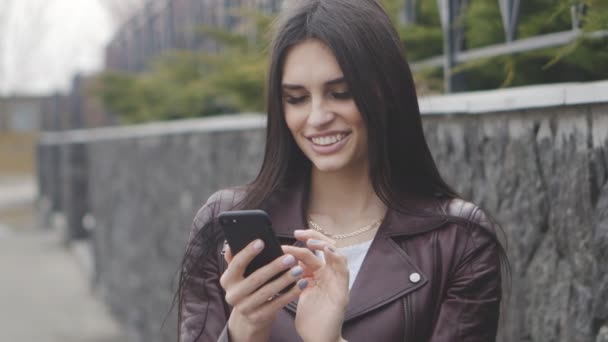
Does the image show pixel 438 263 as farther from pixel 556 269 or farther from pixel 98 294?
pixel 98 294

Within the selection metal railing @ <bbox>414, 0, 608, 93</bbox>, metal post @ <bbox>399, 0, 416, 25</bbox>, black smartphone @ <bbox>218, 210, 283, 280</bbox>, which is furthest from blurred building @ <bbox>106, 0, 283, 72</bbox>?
black smartphone @ <bbox>218, 210, 283, 280</bbox>

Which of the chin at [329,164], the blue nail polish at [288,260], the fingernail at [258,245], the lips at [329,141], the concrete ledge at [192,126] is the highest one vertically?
A: the lips at [329,141]

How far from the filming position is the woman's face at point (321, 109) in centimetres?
214

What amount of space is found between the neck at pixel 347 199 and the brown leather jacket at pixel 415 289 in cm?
9

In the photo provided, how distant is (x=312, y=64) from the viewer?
2.14 metres

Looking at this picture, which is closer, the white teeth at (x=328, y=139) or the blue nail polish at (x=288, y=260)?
the blue nail polish at (x=288, y=260)

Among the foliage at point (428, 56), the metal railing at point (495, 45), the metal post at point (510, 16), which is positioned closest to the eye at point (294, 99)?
the foliage at point (428, 56)

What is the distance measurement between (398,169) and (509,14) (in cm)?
154

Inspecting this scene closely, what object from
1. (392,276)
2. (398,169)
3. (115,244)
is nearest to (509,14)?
(398,169)

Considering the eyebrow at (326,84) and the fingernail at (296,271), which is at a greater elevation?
the eyebrow at (326,84)

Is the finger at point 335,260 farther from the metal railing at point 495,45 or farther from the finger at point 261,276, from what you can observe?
the metal railing at point 495,45

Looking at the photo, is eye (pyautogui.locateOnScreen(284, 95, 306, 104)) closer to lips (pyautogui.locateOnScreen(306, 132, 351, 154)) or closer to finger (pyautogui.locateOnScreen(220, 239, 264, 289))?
lips (pyautogui.locateOnScreen(306, 132, 351, 154))

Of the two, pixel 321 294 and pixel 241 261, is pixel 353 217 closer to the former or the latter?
pixel 321 294

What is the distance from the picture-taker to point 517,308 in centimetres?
298
